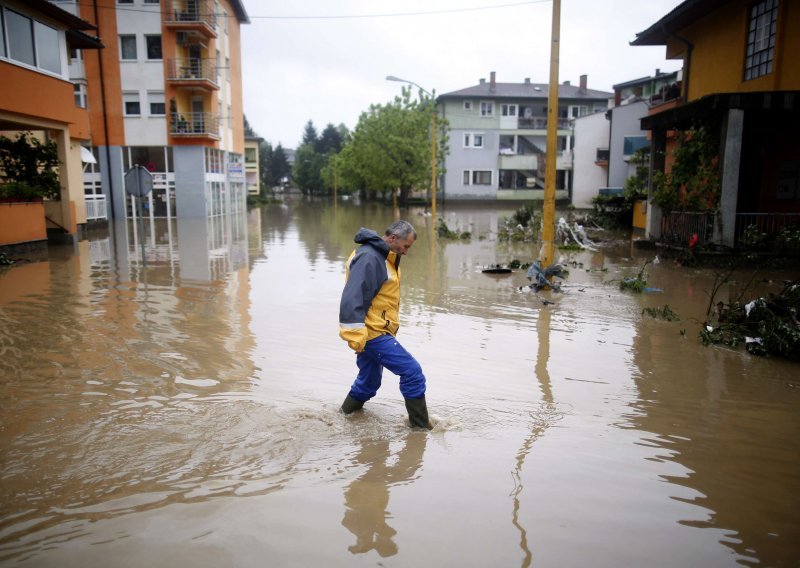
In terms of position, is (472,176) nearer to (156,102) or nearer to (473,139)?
(473,139)

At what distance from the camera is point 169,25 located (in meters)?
33.9

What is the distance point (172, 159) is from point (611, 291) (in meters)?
29.8

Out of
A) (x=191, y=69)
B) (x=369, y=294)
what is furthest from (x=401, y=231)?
(x=191, y=69)

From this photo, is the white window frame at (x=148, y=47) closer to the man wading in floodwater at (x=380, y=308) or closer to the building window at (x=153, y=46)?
the building window at (x=153, y=46)

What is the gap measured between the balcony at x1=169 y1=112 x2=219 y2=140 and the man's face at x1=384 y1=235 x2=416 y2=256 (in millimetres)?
32364

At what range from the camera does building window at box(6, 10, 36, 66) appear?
1697 centimetres

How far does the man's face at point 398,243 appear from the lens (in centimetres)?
495

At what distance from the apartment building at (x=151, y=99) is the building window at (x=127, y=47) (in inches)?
2.1

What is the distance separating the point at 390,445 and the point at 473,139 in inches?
2195

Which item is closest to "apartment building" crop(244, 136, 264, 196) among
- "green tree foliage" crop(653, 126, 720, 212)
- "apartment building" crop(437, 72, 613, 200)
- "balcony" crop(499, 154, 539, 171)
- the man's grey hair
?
"apartment building" crop(437, 72, 613, 200)

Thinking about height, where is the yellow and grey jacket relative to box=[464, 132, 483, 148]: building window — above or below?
below

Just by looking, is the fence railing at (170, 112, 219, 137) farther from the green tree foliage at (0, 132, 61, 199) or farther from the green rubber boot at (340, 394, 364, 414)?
the green rubber boot at (340, 394, 364, 414)

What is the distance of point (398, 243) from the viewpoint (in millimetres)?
4957

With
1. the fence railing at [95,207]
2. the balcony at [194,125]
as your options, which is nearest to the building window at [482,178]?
the balcony at [194,125]
